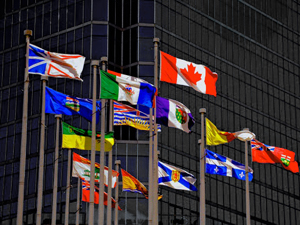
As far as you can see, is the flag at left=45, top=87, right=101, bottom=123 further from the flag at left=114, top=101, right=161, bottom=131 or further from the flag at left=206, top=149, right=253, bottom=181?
the flag at left=206, top=149, right=253, bottom=181

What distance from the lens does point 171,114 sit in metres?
45.5

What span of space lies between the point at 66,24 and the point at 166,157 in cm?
1697

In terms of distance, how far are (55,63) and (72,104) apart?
3.45 metres

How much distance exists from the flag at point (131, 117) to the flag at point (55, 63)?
542 centimetres

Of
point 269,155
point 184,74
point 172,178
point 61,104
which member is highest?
point 184,74

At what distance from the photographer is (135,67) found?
279 ft

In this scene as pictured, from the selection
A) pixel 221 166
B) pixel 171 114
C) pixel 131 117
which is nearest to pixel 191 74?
pixel 171 114

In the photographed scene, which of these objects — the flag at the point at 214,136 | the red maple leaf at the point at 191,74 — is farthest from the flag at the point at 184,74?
the flag at the point at 214,136

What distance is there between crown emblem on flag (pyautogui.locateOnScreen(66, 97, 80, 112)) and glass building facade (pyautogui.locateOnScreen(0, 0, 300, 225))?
33711 mm

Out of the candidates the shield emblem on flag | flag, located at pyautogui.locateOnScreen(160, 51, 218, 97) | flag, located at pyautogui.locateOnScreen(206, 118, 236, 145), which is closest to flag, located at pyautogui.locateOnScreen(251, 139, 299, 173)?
flag, located at pyautogui.locateOnScreen(206, 118, 236, 145)

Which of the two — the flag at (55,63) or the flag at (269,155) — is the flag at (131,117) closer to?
the flag at (55,63)

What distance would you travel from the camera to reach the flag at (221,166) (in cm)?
5050

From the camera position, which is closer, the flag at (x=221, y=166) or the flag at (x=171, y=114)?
the flag at (x=171, y=114)

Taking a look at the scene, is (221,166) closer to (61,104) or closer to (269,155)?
(269,155)
